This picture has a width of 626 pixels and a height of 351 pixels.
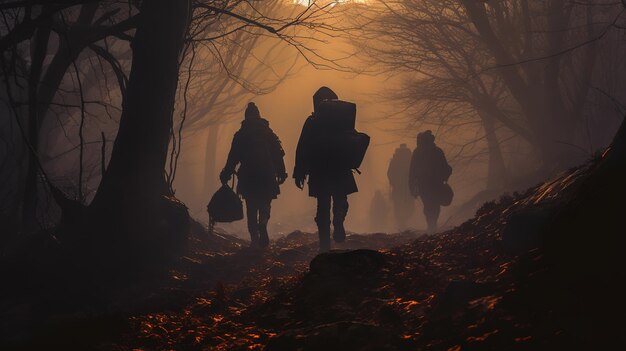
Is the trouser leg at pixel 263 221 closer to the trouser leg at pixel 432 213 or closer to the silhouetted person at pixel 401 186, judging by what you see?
the trouser leg at pixel 432 213

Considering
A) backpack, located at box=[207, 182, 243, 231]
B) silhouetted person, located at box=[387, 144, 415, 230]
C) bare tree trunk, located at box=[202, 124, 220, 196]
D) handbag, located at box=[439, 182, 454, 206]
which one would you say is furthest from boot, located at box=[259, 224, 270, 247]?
bare tree trunk, located at box=[202, 124, 220, 196]

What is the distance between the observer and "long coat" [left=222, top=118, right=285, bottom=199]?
968cm

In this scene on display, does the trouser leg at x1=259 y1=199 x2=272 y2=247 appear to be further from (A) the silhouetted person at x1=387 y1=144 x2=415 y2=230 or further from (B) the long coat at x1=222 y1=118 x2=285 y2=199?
(A) the silhouetted person at x1=387 y1=144 x2=415 y2=230

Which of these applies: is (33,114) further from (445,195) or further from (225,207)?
(445,195)

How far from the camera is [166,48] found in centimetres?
681

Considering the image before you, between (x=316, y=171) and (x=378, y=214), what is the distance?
58.4ft

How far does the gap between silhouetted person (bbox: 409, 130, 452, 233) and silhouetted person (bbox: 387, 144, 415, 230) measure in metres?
6.84

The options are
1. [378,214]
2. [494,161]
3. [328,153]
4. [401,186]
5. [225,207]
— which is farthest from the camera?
[378,214]

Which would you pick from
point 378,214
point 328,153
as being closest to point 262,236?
point 328,153

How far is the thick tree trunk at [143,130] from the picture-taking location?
21.5 ft

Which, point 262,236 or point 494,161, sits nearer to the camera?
point 262,236

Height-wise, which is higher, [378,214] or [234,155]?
[378,214]

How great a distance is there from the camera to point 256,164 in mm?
9688

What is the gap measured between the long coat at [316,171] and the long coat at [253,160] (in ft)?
5.97
